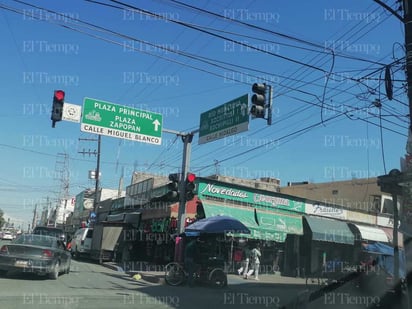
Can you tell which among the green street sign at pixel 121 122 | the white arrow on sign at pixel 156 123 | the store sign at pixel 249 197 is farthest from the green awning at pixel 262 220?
the green street sign at pixel 121 122

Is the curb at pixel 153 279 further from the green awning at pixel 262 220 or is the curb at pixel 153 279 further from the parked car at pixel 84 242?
the parked car at pixel 84 242

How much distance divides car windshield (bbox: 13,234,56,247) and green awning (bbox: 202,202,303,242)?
33.5 ft

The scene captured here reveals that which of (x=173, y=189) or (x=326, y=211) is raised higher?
(x=326, y=211)

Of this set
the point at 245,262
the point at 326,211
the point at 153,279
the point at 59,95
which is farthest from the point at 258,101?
the point at 326,211

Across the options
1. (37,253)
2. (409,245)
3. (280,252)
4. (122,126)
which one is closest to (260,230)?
(280,252)

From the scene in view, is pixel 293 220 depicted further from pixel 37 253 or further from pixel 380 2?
pixel 380 2

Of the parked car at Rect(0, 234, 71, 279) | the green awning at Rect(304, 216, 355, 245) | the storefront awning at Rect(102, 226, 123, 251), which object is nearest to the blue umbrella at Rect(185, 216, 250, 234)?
the parked car at Rect(0, 234, 71, 279)

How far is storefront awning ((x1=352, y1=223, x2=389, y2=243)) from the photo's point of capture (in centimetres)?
3192

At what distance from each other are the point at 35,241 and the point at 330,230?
18.9 metres

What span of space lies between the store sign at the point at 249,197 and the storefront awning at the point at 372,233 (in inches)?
180

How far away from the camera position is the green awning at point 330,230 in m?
29.2

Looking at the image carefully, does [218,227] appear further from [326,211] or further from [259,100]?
[326,211]

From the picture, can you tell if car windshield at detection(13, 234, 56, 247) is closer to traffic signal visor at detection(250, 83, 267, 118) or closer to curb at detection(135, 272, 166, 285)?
curb at detection(135, 272, 166, 285)

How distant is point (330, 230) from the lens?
30016 mm
